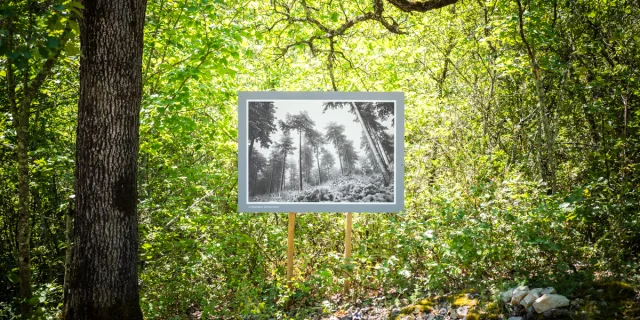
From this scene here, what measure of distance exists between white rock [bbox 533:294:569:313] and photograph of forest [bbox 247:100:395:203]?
6.53ft

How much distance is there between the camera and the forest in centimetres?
440

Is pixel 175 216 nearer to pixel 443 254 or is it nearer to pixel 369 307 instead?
pixel 369 307

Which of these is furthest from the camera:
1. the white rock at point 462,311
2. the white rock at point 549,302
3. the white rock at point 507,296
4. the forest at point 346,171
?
the white rock at point 462,311

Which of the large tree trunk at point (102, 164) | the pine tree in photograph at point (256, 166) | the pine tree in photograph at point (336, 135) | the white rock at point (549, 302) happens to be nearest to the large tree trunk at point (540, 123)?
the white rock at point (549, 302)

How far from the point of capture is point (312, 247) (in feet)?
25.1

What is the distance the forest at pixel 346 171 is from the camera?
4402 mm

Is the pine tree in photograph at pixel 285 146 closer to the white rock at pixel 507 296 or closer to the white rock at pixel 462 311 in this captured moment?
the white rock at pixel 462 311

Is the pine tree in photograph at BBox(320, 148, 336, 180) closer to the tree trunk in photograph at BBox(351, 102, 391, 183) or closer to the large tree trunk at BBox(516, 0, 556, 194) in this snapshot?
the tree trunk in photograph at BBox(351, 102, 391, 183)

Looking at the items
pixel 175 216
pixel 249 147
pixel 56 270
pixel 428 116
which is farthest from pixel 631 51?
pixel 56 270

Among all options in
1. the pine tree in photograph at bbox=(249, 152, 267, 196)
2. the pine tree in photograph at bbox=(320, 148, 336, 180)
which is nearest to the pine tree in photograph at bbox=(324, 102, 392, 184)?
the pine tree in photograph at bbox=(320, 148, 336, 180)

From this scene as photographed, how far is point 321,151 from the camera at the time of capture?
19.6 feet

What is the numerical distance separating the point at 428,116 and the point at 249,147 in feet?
8.88

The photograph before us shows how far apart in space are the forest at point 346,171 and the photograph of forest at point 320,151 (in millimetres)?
25

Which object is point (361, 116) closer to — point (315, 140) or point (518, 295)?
point (315, 140)
